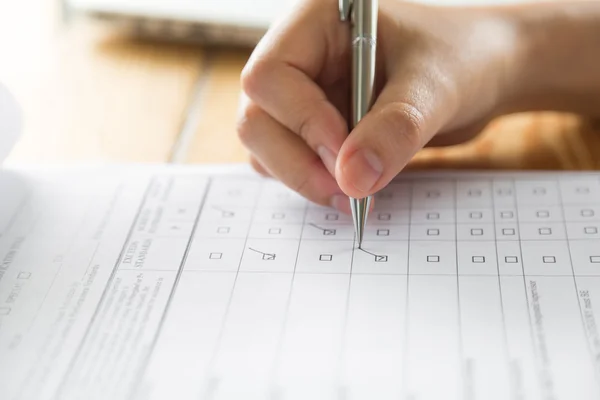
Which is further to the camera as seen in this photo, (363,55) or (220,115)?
(220,115)

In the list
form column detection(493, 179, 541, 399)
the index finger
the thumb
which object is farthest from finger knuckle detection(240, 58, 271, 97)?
form column detection(493, 179, 541, 399)

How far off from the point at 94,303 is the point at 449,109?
1.02ft

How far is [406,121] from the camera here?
1.82 ft

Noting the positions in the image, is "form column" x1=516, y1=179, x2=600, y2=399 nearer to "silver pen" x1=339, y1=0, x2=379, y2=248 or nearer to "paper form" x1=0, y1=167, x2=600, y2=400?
"paper form" x1=0, y1=167, x2=600, y2=400

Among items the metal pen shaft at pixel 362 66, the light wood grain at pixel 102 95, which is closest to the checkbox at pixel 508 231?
the metal pen shaft at pixel 362 66

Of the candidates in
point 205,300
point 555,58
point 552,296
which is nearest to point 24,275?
point 205,300

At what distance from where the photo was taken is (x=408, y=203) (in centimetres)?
62

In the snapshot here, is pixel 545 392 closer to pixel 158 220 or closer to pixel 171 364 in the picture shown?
pixel 171 364

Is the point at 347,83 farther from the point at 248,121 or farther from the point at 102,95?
the point at 102,95

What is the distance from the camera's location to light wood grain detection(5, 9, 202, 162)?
0.76 metres

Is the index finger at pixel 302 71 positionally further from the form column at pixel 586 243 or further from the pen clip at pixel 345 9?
the form column at pixel 586 243

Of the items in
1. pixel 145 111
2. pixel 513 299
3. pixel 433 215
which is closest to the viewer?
pixel 513 299

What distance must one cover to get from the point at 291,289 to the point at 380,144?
0.39ft

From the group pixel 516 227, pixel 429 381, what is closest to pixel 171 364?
pixel 429 381
